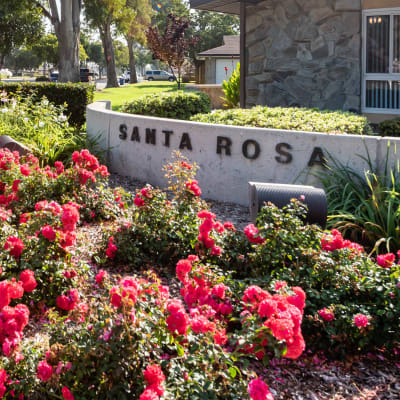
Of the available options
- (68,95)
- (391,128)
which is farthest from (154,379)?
(68,95)

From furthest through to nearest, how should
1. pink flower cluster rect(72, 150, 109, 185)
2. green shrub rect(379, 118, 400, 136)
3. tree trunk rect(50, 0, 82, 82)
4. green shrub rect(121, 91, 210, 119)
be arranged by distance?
tree trunk rect(50, 0, 82, 82)
green shrub rect(121, 91, 210, 119)
green shrub rect(379, 118, 400, 136)
pink flower cluster rect(72, 150, 109, 185)

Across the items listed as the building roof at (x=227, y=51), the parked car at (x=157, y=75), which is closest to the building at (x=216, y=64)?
the building roof at (x=227, y=51)

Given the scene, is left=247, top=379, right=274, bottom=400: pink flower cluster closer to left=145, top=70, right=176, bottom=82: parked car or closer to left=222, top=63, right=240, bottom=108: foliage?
left=222, top=63, right=240, bottom=108: foliage

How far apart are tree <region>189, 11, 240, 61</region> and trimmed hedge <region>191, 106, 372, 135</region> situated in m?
51.5

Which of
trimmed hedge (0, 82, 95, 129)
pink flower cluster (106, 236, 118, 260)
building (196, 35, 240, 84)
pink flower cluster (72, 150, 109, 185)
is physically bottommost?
pink flower cluster (106, 236, 118, 260)

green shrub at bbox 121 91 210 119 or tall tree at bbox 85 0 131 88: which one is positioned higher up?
tall tree at bbox 85 0 131 88

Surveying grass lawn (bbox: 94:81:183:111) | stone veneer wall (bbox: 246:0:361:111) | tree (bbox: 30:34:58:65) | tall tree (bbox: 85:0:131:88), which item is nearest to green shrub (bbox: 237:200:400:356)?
stone veneer wall (bbox: 246:0:361:111)

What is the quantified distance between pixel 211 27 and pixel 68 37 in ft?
141

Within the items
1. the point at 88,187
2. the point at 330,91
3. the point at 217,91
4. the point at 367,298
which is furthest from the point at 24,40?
the point at 367,298

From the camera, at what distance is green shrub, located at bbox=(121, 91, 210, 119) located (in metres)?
9.91

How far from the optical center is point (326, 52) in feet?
36.7

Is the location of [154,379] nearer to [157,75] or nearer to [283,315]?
[283,315]

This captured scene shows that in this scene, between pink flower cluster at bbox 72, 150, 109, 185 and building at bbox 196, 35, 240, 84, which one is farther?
building at bbox 196, 35, 240, 84

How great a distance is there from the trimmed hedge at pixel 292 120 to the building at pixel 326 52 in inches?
112
